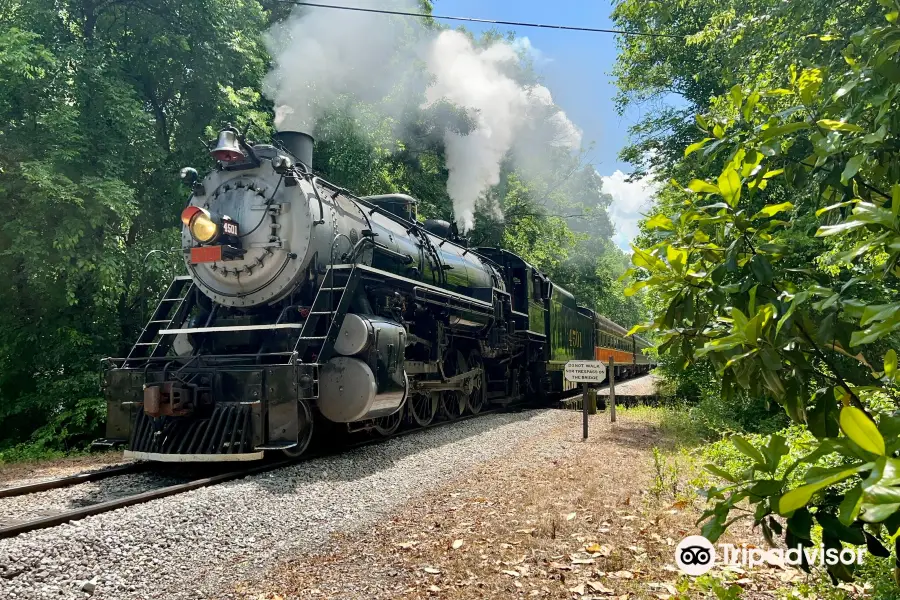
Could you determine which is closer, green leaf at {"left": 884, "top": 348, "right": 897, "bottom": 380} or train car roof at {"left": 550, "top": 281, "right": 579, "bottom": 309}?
green leaf at {"left": 884, "top": 348, "right": 897, "bottom": 380}

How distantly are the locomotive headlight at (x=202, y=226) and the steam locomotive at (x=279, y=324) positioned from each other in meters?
0.02

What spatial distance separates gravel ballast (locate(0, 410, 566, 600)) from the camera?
3547mm

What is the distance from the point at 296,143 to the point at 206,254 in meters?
2.96

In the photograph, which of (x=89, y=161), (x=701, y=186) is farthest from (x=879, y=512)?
(x=89, y=161)

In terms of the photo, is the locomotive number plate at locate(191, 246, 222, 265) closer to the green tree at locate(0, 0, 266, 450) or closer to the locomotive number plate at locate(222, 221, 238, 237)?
the locomotive number plate at locate(222, 221, 238, 237)

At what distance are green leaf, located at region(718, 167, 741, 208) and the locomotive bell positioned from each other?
7.20 metres

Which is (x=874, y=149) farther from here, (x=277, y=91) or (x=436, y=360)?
(x=277, y=91)

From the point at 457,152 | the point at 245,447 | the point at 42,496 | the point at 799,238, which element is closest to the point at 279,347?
the point at 245,447

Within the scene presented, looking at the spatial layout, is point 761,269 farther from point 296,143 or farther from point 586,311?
point 586,311

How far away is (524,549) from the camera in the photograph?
12.6 ft

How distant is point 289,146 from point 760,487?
9418 millimetres

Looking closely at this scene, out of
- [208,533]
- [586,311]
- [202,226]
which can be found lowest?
[208,533]

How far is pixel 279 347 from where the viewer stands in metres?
7.61

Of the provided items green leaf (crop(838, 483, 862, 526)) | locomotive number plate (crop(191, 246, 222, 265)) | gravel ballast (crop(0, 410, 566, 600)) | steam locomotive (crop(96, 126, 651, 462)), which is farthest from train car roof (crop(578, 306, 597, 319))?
green leaf (crop(838, 483, 862, 526))
